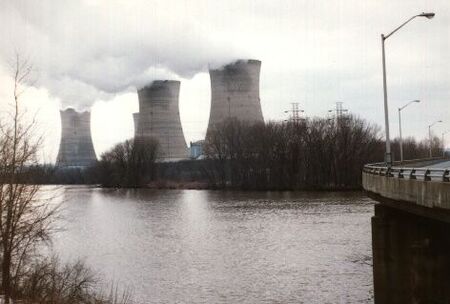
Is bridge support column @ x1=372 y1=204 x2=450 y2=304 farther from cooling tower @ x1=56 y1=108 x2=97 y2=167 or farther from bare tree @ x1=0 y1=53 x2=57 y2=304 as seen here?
cooling tower @ x1=56 y1=108 x2=97 y2=167

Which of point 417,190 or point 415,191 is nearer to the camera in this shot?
point 417,190

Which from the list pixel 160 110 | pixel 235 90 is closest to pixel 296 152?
pixel 235 90

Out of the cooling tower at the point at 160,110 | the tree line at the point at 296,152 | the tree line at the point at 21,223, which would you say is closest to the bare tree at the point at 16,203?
the tree line at the point at 21,223

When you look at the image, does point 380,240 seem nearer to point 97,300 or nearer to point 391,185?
point 391,185

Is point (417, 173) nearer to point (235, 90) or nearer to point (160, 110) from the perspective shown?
point (235, 90)

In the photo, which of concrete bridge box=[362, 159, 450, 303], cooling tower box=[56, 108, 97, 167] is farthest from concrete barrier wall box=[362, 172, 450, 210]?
cooling tower box=[56, 108, 97, 167]

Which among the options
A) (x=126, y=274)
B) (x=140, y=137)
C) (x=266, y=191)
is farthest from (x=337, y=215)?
(x=140, y=137)

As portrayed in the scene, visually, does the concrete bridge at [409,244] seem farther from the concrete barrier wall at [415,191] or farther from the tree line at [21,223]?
the tree line at [21,223]
